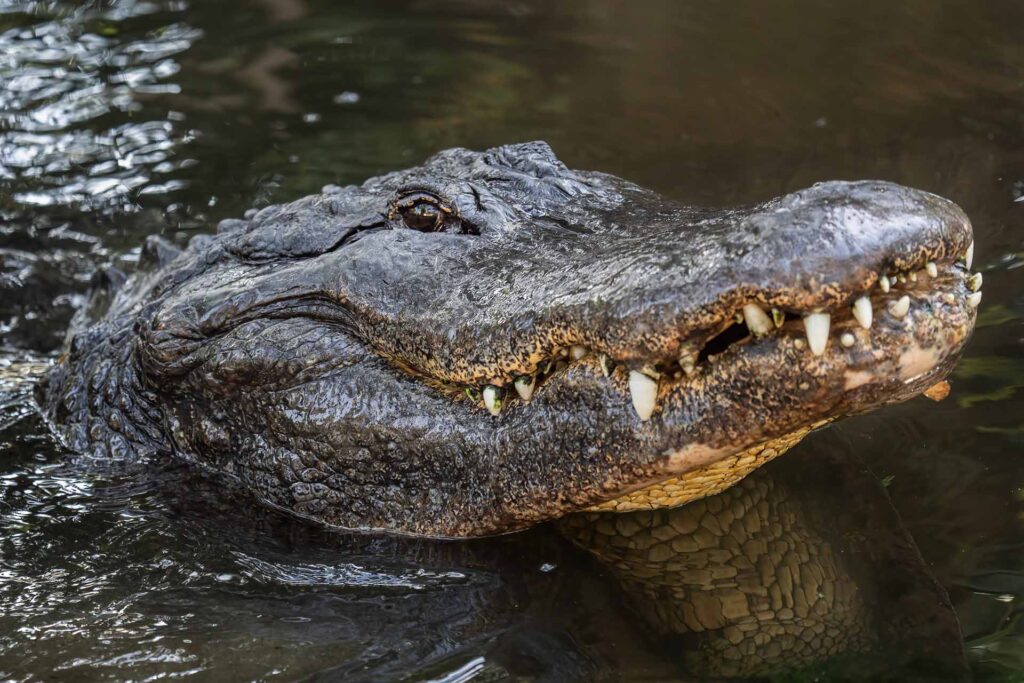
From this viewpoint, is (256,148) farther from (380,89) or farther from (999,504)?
(999,504)

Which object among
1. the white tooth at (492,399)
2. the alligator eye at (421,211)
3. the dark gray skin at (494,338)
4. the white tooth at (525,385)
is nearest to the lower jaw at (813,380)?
the dark gray skin at (494,338)

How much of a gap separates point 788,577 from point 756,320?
1.01 meters

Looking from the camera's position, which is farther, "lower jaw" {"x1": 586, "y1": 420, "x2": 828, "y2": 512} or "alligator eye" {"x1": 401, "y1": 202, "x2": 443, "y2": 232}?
"alligator eye" {"x1": 401, "y1": 202, "x2": 443, "y2": 232}

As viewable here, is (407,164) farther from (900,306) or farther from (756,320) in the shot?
(900,306)

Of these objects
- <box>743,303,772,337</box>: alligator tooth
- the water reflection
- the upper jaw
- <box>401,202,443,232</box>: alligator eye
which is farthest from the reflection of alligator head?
the water reflection

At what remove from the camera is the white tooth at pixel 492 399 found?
3152mm

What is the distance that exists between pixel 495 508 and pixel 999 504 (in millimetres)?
1525

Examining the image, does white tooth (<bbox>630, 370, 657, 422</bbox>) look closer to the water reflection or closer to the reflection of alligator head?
the reflection of alligator head

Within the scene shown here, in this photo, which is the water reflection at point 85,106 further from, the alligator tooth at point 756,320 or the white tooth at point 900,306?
the white tooth at point 900,306

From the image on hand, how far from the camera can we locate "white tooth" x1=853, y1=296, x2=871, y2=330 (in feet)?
8.08

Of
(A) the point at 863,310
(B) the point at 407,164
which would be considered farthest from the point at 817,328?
(B) the point at 407,164

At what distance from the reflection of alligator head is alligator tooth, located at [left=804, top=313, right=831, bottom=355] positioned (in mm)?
825

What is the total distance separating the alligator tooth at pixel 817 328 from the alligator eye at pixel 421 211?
1.51 metres

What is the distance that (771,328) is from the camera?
2549 mm
